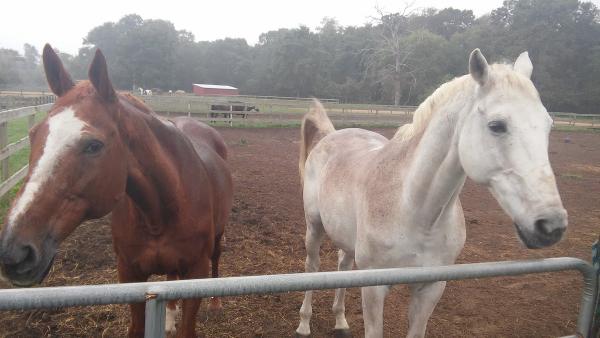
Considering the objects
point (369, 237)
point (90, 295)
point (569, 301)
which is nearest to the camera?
point (90, 295)

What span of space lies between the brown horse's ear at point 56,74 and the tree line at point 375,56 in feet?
129

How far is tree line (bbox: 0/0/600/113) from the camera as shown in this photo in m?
38.8

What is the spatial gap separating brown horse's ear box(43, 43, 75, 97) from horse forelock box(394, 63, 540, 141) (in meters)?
1.83

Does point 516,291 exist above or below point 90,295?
below

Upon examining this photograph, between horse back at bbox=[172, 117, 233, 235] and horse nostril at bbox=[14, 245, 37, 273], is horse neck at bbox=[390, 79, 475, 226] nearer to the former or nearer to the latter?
horse back at bbox=[172, 117, 233, 235]

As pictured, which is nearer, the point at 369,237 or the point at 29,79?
the point at 369,237

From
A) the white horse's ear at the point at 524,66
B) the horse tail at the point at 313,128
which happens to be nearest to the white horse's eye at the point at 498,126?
the white horse's ear at the point at 524,66

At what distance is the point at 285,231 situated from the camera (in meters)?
5.38

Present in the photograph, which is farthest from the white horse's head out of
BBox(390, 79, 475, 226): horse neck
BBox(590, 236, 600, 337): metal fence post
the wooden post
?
the wooden post

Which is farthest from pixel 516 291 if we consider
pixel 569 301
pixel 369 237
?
pixel 369 237

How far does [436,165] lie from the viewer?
2.02 metres

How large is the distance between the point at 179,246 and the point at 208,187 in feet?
1.51

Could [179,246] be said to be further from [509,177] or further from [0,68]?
[0,68]

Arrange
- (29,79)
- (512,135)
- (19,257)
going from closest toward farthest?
(19,257)
(512,135)
(29,79)
